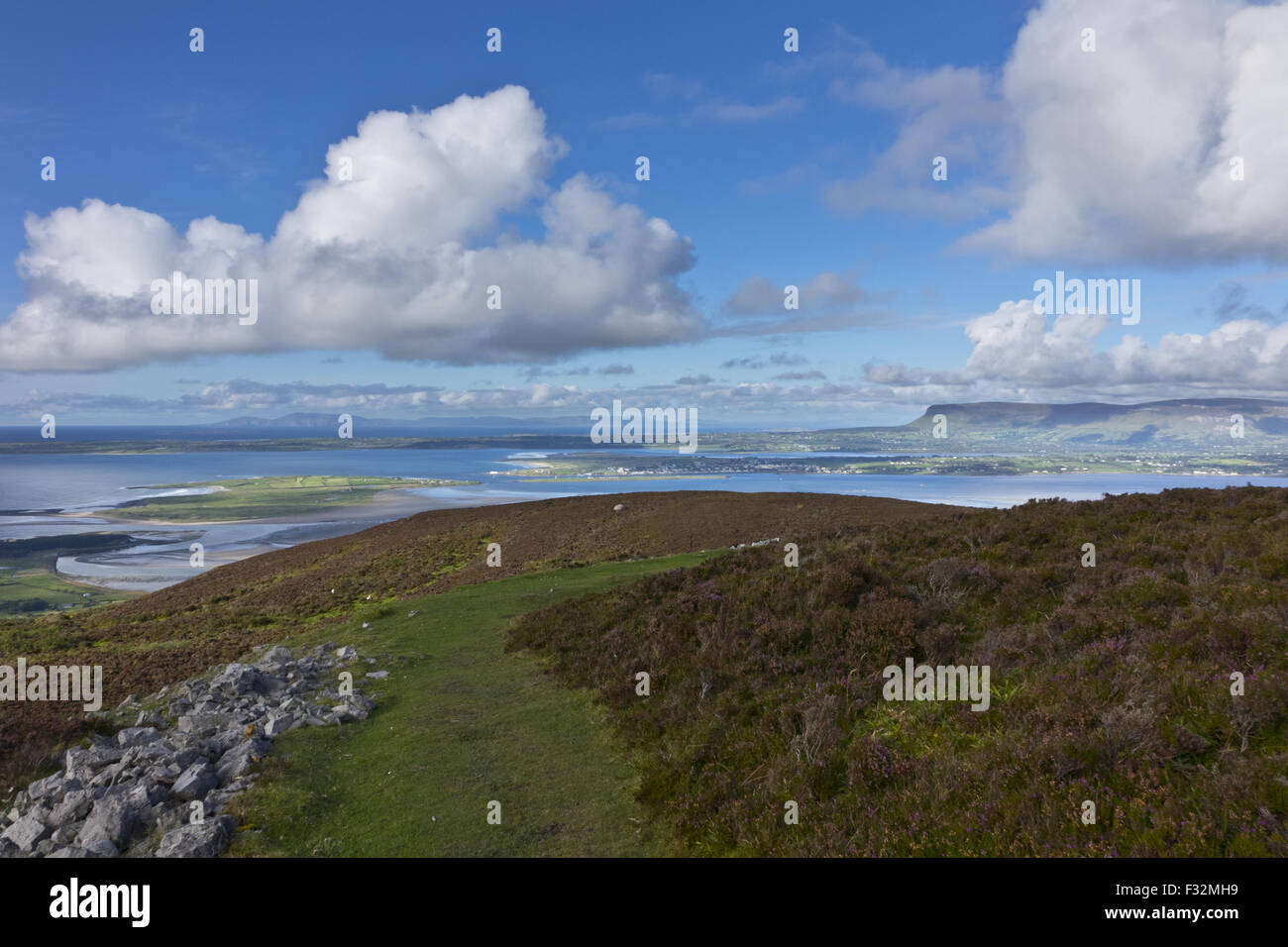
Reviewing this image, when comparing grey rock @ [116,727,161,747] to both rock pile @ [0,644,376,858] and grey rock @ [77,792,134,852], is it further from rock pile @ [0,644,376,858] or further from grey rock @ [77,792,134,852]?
grey rock @ [77,792,134,852]

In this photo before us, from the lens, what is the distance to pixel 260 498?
11188cm

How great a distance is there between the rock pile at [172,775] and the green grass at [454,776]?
42 centimetres

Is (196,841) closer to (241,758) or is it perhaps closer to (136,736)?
(241,758)

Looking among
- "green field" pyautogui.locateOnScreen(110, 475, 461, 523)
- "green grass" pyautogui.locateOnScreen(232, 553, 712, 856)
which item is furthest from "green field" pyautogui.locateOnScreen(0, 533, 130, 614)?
"green grass" pyautogui.locateOnScreen(232, 553, 712, 856)

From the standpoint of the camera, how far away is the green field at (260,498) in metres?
93.8

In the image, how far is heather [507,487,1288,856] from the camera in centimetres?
617

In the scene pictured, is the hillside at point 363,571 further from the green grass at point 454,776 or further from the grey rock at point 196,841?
the grey rock at point 196,841

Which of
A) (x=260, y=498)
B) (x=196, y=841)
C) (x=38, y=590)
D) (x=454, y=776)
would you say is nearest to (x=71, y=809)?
(x=196, y=841)

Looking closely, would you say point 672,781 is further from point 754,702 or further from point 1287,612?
point 1287,612

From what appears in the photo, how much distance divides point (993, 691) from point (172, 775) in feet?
38.4

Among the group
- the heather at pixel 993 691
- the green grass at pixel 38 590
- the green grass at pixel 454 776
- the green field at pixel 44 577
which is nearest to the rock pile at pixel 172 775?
the green grass at pixel 454 776

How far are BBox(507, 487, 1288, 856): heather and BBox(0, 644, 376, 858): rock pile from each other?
5.16 meters

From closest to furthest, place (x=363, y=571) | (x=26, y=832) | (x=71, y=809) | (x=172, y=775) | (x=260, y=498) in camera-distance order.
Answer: (x=26, y=832)
(x=71, y=809)
(x=172, y=775)
(x=363, y=571)
(x=260, y=498)

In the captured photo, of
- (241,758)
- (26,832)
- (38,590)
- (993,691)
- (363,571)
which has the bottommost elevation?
(38,590)
